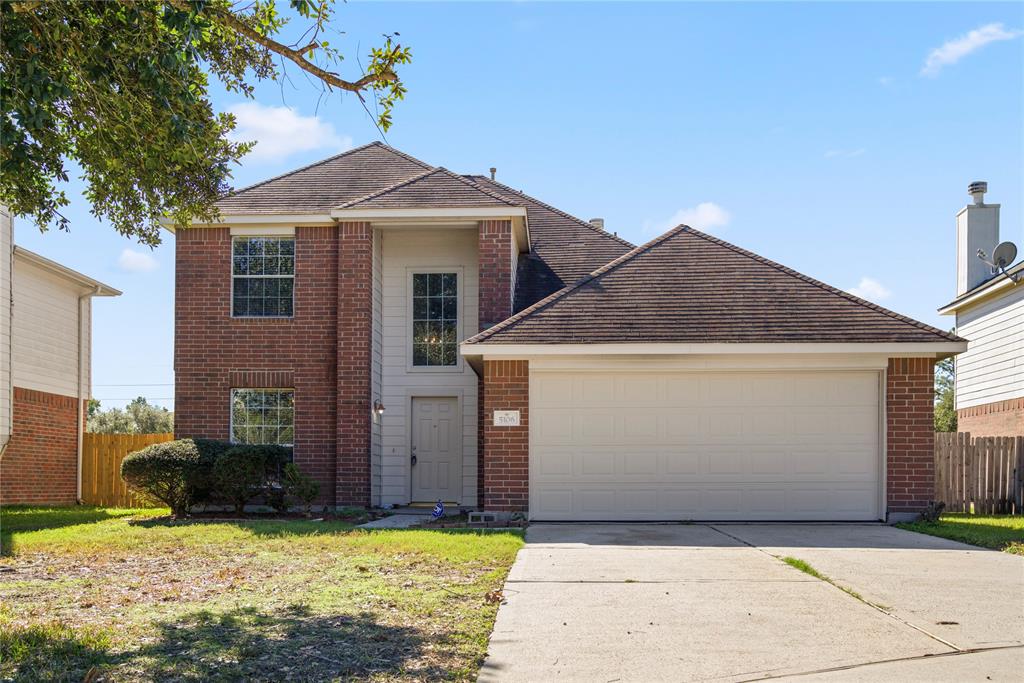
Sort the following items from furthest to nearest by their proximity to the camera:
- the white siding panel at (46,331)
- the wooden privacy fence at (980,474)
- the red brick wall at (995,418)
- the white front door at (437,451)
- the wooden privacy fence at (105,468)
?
the red brick wall at (995,418) < the wooden privacy fence at (105,468) < the white siding panel at (46,331) < the white front door at (437,451) < the wooden privacy fence at (980,474)

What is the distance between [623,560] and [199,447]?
8582 millimetres

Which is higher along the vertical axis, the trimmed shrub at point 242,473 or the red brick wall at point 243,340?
the red brick wall at point 243,340

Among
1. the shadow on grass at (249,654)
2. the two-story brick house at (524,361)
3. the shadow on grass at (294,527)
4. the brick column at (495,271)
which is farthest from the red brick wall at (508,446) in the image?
the shadow on grass at (249,654)

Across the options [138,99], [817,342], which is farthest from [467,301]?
[138,99]

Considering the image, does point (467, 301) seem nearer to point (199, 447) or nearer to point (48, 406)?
point (199, 447)

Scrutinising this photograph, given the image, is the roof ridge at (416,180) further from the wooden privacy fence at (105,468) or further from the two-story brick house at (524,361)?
the wooden privacy fence at (105,468)

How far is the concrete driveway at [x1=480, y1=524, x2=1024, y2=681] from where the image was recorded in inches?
214

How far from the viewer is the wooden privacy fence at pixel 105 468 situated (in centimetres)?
2033

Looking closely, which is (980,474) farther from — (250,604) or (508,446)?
(250,604)

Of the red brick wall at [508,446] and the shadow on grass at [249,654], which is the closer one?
the shadow on grass at [249,654]

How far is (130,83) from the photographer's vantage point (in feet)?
25.7

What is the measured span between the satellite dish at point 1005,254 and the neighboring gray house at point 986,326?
0.24 ft

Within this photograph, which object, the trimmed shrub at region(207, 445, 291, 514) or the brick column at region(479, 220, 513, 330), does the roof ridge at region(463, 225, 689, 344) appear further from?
the trimmed shrub at region(207, 445, 291, 514)

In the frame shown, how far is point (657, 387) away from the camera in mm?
14375
